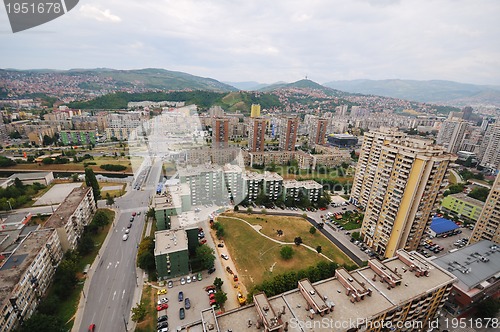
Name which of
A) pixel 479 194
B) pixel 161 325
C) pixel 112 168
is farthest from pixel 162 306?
pixel 479 194

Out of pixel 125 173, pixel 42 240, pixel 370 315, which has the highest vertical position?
pixel 370 315

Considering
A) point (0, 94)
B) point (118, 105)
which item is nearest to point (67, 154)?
point (118, 105)

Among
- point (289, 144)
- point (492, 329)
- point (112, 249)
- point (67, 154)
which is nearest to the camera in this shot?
point (492, 329)

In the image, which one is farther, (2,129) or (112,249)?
(2,129)

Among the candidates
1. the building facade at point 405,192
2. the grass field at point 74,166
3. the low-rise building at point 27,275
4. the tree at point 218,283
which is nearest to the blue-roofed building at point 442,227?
the building facade at point 405,192

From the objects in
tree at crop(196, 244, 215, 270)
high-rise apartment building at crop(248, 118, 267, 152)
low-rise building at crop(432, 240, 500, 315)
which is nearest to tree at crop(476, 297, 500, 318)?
low-rise building at crop(432, 240, 500, 315)

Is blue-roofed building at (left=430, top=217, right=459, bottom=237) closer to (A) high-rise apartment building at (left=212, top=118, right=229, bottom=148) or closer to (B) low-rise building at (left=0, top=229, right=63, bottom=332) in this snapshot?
(B) low-rise building at (left=0, top=229, right=63, bottom=332)

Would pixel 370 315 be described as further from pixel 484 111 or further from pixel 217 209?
pixel 484 111
